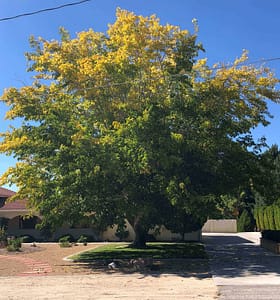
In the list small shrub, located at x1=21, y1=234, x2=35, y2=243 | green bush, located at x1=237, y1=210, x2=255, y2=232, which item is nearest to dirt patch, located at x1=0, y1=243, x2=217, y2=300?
small shrub, located at x1=21, y1=234, x2=35, y2=243

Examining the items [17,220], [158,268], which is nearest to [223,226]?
[17,220]

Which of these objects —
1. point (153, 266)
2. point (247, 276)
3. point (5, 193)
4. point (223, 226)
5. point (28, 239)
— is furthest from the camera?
point (223, 226)

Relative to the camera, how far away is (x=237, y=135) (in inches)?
840

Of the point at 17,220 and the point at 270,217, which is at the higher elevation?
the point at 17,220

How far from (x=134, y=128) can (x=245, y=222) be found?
37452mm

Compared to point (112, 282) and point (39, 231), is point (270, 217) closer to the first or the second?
point (112, 282)

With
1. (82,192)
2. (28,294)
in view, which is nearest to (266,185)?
(82,192)

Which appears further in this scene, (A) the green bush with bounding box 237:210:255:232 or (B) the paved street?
(A) the green bush with bounding box 237:210:255:232

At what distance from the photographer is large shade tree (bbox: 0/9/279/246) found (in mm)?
17859

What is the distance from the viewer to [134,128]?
17594 mm

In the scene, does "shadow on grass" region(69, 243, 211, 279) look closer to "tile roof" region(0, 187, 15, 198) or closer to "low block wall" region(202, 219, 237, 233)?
"tile roof" region(0, 187, 15, 198)

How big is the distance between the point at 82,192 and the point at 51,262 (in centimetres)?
400

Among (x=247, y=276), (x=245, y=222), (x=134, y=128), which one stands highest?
(x=134, y=128)

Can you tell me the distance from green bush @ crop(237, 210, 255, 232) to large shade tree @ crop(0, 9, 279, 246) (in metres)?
30.9
